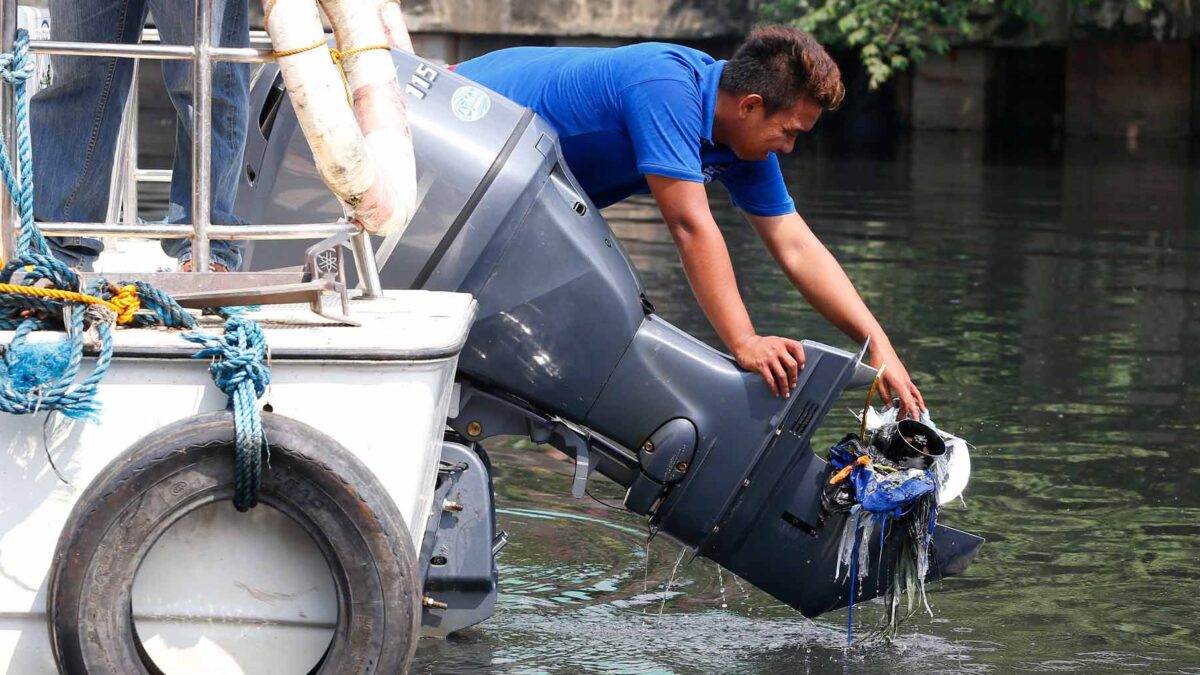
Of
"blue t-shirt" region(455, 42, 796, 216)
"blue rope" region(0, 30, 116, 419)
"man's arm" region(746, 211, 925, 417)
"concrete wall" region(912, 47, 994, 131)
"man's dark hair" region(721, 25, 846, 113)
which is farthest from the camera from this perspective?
"concrete wall" region(912, 47, 994, 131)

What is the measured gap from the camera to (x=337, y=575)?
10.0 feet

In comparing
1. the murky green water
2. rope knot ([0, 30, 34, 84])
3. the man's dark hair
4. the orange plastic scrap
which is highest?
rope knot ([0, 30, 34, 84])

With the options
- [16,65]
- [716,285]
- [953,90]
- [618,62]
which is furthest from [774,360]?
[953,90]

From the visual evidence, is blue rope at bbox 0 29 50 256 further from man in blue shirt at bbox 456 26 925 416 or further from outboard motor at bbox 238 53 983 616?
man in blue shirt at bbox 456 26 925 416

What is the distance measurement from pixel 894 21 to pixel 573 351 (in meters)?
17.1

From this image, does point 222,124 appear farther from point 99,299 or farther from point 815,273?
point 815,273

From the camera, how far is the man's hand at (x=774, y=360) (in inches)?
154

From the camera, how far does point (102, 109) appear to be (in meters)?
3.75

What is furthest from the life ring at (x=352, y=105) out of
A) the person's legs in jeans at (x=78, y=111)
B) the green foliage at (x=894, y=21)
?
the green foliage at (x=894, y=21)

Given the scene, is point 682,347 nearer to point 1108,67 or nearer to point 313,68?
point 313,68

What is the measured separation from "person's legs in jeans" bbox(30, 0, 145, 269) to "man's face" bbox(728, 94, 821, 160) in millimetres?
1447

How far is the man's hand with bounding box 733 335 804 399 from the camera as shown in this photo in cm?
392

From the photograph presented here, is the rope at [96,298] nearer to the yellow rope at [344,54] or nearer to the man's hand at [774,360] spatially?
the yellow rope at [344,54]

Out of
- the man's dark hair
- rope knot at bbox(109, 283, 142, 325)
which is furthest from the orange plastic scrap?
rope knot at bbox(109, 283, 142, 325)
